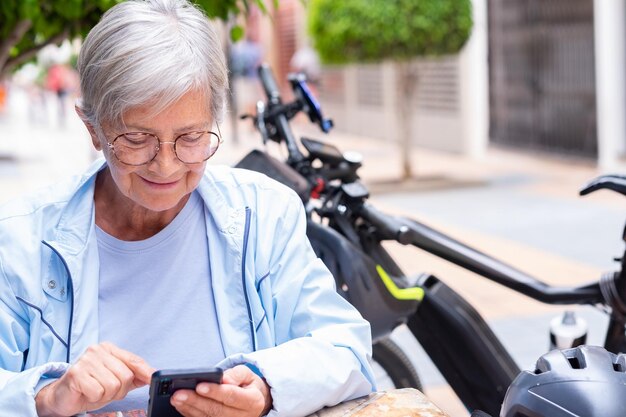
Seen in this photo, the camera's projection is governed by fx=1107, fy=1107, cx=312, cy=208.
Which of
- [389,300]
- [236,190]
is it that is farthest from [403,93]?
[236,190]

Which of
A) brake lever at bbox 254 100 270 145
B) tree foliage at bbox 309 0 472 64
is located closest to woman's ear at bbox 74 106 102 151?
brake lever at bbox 254 100 270 145

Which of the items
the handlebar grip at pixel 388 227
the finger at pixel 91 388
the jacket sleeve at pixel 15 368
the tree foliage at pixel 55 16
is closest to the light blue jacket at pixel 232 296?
the jacket sleeve at pixel 15 368

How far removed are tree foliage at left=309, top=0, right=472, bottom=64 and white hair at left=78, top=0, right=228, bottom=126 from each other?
10.0m

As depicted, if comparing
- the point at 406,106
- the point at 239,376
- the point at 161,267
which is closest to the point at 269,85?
the point at 161,267

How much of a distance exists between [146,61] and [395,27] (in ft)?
33.4

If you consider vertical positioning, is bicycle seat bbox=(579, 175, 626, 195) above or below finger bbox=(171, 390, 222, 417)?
above

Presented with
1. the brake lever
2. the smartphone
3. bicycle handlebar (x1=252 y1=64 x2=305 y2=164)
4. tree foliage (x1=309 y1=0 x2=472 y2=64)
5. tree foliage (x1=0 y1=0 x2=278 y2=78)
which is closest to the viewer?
the smartphone

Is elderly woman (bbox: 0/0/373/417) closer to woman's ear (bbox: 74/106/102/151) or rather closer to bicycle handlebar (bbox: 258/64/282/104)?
woman's ear (bbox: 74/106/102/151)

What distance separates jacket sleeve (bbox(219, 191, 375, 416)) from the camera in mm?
1823

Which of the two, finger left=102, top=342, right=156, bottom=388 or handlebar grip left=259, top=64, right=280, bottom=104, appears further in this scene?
Answer: handlebar grip left=259, top=64, right=280, bottom=104

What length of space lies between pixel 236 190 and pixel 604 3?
1155cm

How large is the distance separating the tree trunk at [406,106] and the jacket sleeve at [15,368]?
11.2 meters

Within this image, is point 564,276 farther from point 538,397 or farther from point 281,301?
point 538,397

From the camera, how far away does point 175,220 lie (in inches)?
82.1
